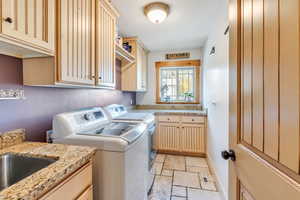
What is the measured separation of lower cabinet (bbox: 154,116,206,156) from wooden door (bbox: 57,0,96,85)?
6.70ft

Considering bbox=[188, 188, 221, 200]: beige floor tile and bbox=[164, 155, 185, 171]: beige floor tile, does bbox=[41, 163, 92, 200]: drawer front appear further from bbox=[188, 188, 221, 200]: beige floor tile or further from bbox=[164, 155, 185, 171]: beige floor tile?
bbox=[164, 155, 185, 171]: beige floor tile

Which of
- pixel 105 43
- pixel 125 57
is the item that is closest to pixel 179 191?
pixel 105 43

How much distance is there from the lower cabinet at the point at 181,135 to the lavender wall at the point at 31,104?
1851mm

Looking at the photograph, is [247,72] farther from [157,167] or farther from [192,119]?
[192,119]

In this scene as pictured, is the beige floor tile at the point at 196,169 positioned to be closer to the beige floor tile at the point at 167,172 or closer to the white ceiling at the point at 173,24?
the beige floor tile at the point at 167,172

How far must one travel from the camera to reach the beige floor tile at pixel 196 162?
283 centimetres

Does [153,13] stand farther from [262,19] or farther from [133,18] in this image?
[262,19]

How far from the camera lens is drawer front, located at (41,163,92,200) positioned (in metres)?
0.70

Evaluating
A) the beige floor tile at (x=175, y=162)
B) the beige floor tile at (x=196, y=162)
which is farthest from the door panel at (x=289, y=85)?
the beige floor tile at (x=196, y=162)

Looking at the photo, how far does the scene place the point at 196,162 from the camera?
2912 mm

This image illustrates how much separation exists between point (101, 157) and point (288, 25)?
1.25 m

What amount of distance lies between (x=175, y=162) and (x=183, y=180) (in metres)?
0.61

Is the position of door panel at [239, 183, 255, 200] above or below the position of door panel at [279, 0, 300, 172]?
below

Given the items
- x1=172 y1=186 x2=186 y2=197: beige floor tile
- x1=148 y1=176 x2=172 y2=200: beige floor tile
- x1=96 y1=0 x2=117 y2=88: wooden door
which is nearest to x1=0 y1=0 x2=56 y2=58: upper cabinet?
x1=96 y1=0 x2=117 y2=88: wooden door
